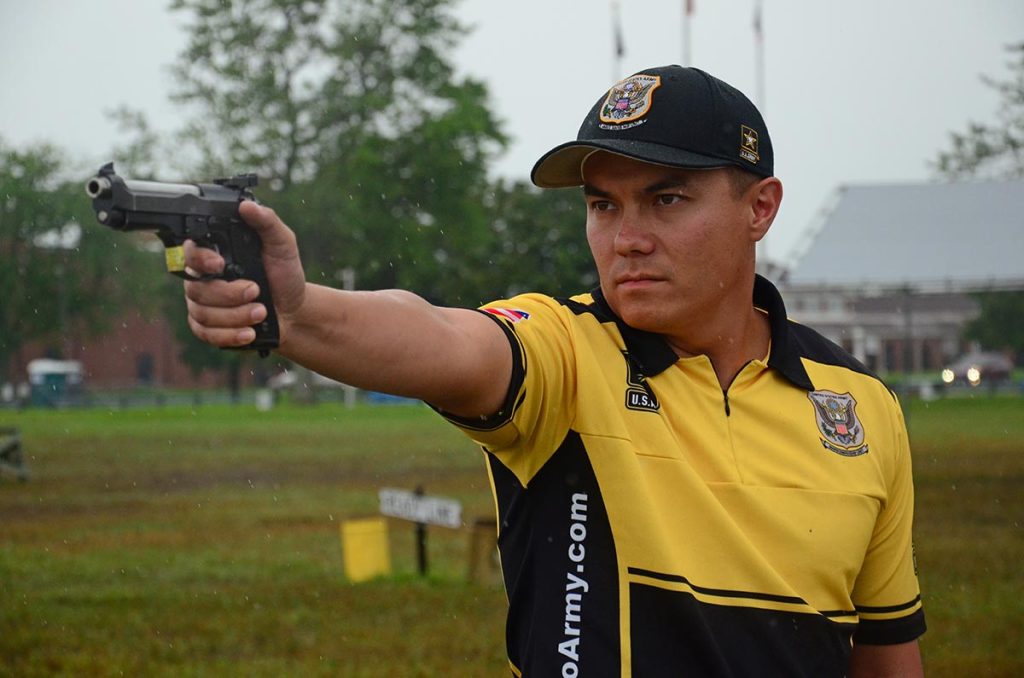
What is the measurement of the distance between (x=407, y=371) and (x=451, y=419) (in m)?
0.19

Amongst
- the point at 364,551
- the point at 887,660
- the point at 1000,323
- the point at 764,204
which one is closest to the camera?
the point at 764,204

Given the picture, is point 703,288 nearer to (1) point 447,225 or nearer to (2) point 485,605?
(2) point 485,605

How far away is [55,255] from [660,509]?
67.5 feet

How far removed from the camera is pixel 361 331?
1940 millimetres

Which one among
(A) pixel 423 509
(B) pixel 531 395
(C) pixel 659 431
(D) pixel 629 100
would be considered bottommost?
(A) pixel 423 509

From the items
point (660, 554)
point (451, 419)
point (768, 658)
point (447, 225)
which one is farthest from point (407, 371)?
point (447, 225)

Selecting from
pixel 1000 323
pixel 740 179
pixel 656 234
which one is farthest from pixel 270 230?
pixel 1000 323

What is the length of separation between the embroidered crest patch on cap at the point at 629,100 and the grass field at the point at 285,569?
482 cm

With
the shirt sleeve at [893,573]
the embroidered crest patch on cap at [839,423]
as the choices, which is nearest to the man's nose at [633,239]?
the embroidered crest patch on cap at [839,423]

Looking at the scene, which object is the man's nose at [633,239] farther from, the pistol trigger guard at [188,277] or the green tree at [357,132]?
the green tree at [357,132]

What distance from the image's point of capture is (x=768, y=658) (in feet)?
7.36

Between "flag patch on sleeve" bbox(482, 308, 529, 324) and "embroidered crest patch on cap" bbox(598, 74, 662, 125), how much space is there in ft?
1.29

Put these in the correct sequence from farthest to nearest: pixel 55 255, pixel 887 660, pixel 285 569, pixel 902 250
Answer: pixel 55 255 → pixel 902 250 → pixel 285 569 → pixel 887 660

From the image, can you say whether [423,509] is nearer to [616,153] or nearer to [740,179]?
[740,179]
